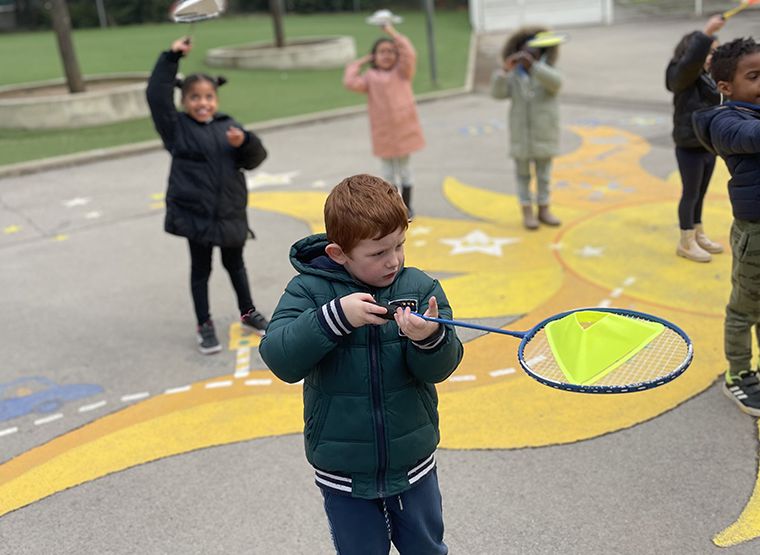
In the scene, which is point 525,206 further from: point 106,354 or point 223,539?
point 223,539

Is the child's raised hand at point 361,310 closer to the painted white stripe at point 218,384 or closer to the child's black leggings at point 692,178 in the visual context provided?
the painted white stripe at point 218,384

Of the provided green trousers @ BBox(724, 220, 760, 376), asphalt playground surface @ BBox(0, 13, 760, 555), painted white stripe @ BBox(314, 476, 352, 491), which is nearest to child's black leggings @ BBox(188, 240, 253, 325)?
asphalt playground surface @ BBox(0, 13, 760, 555)

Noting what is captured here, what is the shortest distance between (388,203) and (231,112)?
38.3 ft

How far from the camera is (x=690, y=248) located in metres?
5.43

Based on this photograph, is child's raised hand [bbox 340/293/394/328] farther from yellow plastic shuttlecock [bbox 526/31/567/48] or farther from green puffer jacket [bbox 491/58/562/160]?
green puffer jacket [bbox 491/58/562/160]

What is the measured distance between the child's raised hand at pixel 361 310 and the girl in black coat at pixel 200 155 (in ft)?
8.67

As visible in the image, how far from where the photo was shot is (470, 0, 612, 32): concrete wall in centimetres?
2453

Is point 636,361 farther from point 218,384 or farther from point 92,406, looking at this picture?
point 92,406

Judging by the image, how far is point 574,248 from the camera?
19.1 ft

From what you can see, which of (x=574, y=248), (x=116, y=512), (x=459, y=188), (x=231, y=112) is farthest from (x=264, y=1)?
(x=116, y=512)

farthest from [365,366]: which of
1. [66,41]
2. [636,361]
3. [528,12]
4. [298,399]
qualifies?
[528,12]

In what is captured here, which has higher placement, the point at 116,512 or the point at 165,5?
the point at 165,5

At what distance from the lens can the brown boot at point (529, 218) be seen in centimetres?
630

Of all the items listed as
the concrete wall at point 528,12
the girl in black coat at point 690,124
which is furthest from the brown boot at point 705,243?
the concrete wall at point 528,12
